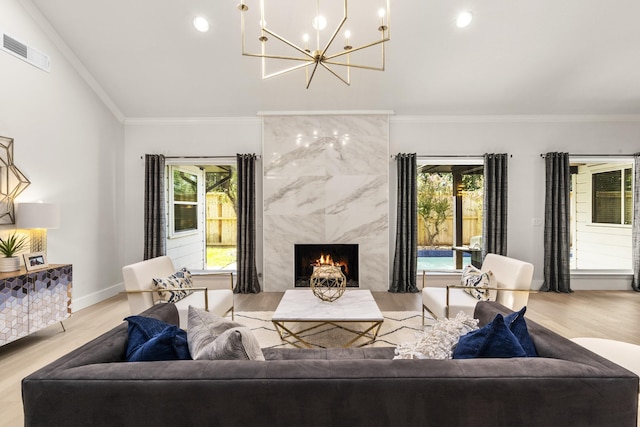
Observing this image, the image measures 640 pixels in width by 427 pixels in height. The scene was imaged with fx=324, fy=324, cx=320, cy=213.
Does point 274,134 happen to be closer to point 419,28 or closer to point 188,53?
point 188,53

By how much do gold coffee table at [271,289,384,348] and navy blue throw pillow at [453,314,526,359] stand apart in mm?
1378

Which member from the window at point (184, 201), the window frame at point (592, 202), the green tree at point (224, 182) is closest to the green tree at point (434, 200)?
the window frame at point (592, 202)

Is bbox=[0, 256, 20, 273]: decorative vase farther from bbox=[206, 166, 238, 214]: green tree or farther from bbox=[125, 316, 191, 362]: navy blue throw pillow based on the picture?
bbox=[206, 166, 238, 214]: green tree

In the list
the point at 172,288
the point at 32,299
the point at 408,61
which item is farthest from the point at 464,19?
the point at 32,299

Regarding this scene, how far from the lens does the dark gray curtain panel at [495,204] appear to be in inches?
199

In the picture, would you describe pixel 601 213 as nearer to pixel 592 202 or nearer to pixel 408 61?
pixel 592 202

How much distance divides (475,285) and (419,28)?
300 cm

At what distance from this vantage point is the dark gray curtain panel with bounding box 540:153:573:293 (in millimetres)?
5043

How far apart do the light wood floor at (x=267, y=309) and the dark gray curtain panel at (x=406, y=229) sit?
0.97 feet

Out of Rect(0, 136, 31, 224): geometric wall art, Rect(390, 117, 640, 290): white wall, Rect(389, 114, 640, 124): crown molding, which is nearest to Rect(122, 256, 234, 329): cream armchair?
Rect(0, 136, 31, 224): geometric wall art

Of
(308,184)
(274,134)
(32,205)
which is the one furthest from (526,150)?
(32,205)

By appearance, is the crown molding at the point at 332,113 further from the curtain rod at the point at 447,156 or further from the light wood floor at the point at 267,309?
the light wood floor at the point at 267,309

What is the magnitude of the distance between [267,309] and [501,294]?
2.71m

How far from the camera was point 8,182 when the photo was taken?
3.32 m
